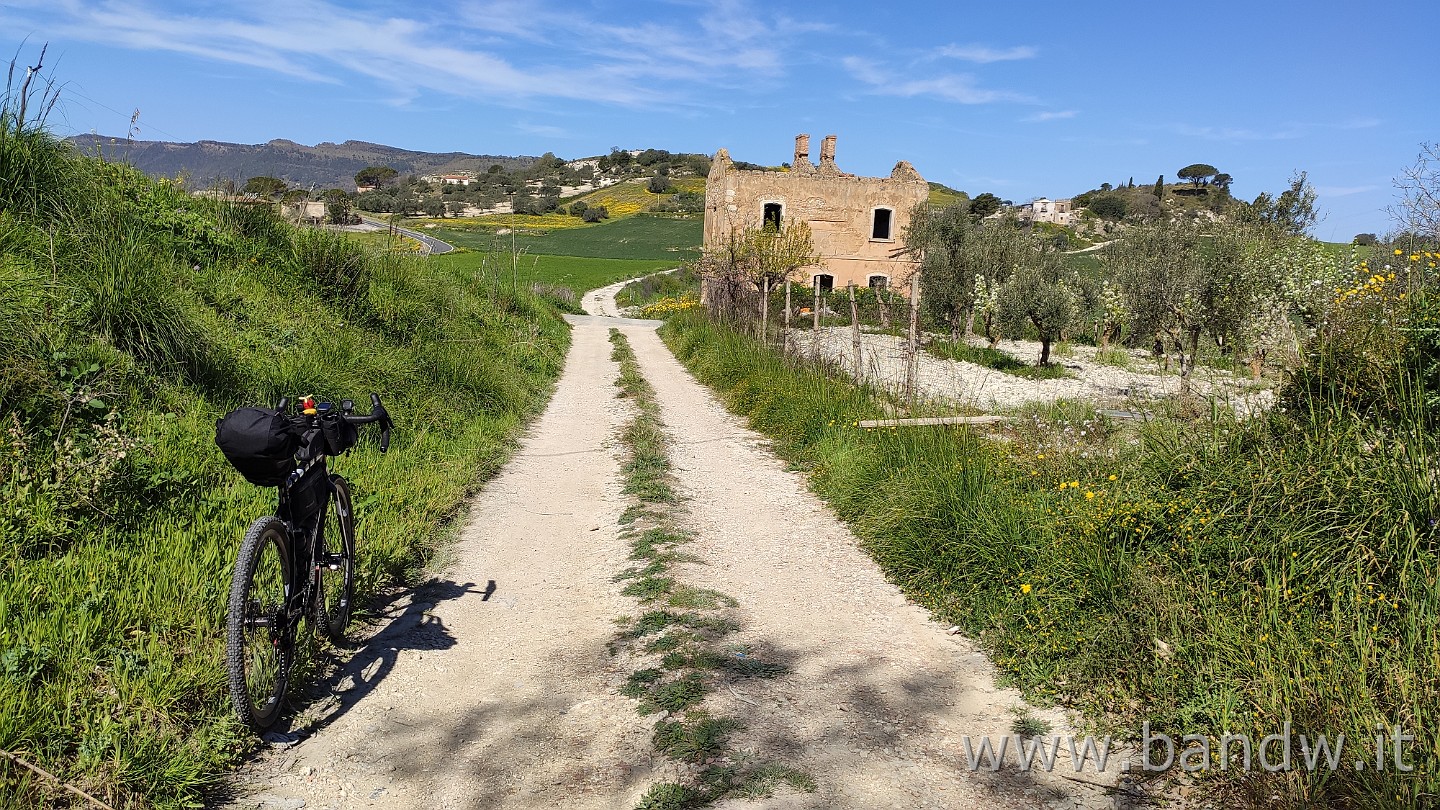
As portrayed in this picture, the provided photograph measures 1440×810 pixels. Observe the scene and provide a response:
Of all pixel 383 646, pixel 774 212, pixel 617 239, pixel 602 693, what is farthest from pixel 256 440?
pixel 617 239

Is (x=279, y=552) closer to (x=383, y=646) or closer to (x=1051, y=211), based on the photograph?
(x=383, y=646)

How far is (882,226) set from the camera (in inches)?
1496

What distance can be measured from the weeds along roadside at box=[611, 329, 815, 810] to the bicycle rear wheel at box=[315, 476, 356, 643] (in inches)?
56.3

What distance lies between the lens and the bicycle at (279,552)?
3111mm

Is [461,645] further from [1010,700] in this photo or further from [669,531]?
[1010,700]

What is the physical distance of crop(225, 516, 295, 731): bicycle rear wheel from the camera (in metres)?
3.05

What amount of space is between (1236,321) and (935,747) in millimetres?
19535

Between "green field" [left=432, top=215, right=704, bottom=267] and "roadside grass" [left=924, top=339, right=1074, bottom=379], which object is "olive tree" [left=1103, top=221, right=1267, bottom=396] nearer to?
"roadside grass" [left=924, top=339, right=1074, bottom=379]

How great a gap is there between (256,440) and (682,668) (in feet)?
6.97

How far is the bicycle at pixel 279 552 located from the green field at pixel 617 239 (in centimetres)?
5644

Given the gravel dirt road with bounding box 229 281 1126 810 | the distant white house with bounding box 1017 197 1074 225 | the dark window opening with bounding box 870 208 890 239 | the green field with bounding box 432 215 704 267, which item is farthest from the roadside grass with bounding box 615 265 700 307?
the distant white house with bounding box 1017 197 1074 225

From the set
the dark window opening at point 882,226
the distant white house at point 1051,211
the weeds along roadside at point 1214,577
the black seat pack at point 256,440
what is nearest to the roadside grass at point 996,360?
the weeds along roadside at point 1214,577

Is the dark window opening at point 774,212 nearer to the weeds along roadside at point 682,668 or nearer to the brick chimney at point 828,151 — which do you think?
the brick chimney at point 828,151

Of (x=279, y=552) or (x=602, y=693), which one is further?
(x=602, y=693)
